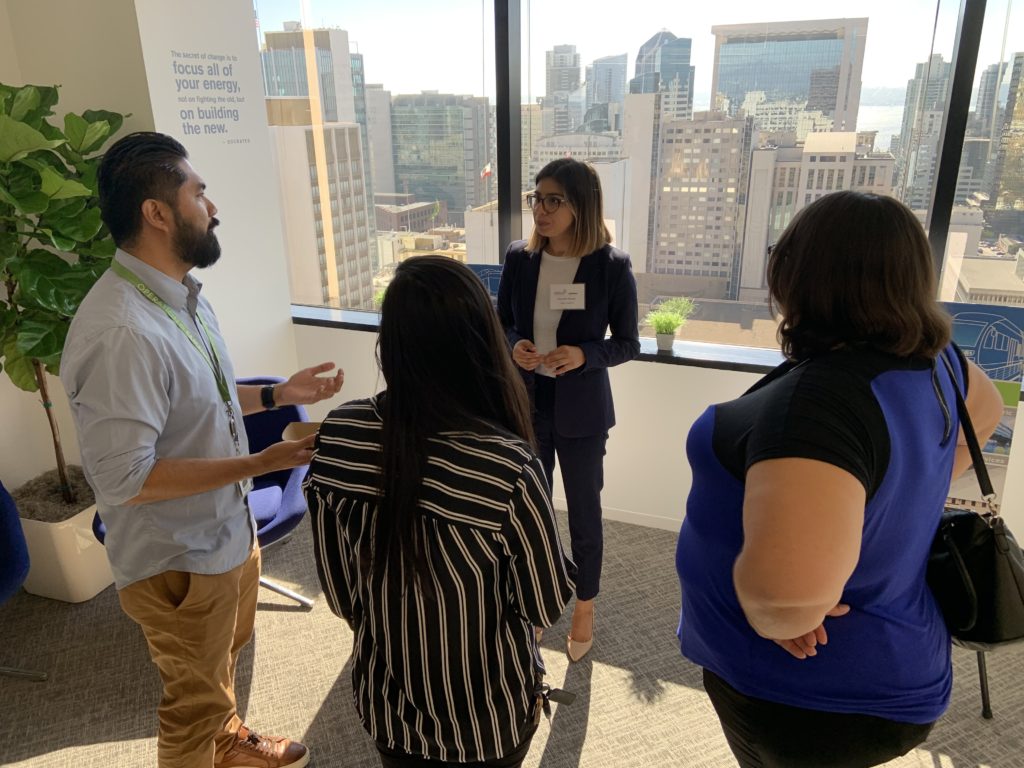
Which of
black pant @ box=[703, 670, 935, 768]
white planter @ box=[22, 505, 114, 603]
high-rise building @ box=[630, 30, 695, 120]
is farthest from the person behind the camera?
high-rise building @ box=[630, 30, 695, 120]

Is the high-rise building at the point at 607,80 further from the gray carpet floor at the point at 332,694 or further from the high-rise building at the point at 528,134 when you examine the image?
the gray carpet floor at the point at 332,694

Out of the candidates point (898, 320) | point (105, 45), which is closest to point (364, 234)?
point (105, 45)

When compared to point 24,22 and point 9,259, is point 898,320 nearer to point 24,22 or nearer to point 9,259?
point 9,259

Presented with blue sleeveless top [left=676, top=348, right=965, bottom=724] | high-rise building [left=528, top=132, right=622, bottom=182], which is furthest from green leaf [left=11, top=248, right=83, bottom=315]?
blue sleeveless top [left=676, top=348, right=965, bottom=724]

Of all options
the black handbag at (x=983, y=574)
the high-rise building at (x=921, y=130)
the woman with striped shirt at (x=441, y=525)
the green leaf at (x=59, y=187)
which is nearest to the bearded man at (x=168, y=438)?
the woman with striped shirt at (x=441, y=525)

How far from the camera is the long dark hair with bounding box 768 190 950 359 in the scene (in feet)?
3.56

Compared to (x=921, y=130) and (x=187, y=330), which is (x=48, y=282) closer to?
(x=187, y=330)

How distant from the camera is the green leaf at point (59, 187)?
2.26 m

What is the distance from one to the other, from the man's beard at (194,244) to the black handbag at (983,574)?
1609 mm

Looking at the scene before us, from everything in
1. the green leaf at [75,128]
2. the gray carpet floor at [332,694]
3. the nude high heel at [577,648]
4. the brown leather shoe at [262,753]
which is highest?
the green leaf at [75,128]

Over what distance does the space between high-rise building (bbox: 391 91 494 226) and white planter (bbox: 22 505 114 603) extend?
6.83 feet

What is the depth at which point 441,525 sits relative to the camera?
1.11 metres

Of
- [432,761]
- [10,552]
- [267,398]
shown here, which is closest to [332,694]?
[267,398]

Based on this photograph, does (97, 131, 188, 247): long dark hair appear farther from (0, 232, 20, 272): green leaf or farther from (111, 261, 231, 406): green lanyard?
(0, 232, 20, 272): green leaf
